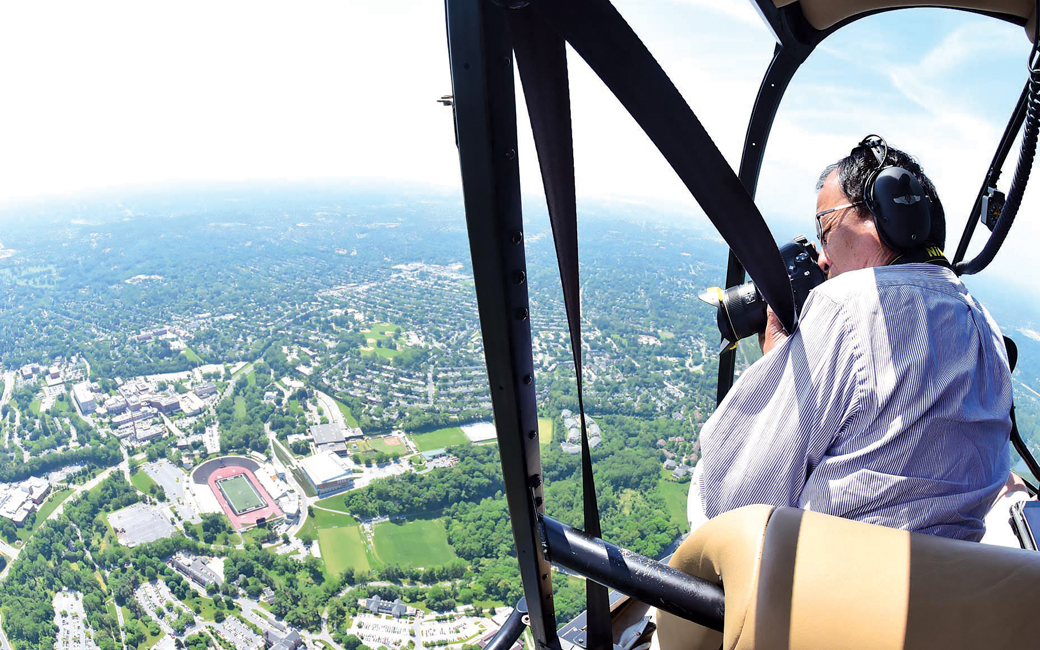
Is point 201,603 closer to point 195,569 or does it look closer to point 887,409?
point 195,569

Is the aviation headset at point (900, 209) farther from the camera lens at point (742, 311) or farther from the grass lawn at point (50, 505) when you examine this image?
the grass lawn at point (50, 505)

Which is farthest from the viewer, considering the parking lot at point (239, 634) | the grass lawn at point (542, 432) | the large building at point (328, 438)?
the large building at point (328, 438)

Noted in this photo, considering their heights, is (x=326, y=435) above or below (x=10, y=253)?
below

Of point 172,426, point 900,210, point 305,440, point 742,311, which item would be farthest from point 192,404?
point 900,210

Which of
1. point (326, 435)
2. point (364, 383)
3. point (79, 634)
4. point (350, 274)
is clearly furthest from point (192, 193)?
point (79, 634)

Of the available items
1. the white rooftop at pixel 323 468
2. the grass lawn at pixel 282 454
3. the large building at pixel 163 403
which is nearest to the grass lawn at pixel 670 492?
the white rooftop at pixel 323 468

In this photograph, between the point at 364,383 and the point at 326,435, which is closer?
the point at 326,435

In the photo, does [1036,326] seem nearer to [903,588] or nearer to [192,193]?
[903,588]
